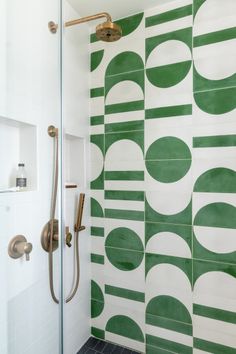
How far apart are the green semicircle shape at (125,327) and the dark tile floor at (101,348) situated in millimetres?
85

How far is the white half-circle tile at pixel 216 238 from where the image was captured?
1.23m

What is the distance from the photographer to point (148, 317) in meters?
1.44

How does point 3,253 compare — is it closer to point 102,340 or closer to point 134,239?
point 134,239

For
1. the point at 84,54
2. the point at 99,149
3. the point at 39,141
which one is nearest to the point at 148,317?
the point at 99,149

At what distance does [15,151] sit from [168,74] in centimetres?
97

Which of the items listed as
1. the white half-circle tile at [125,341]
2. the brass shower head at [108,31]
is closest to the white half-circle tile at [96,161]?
the brass shower head at [108,31]

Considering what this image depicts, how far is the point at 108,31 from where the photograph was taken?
3.81 feet

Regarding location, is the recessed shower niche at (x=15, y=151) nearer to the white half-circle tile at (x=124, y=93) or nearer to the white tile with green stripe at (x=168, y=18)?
the white half-circle tile at (x=124, y=93)

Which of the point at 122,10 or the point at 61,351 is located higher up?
the point at 122,10

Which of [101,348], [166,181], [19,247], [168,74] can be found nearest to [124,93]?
[168,74]

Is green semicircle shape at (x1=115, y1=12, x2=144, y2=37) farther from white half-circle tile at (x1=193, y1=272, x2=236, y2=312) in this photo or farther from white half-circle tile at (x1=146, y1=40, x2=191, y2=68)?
white half-circle tile at (x1=193, y1=272, x2=236, y2=312)

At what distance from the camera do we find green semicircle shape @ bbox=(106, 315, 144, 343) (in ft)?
4.83

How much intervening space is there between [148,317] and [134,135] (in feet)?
3.75

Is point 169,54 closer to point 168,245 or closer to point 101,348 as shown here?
point 168,245
